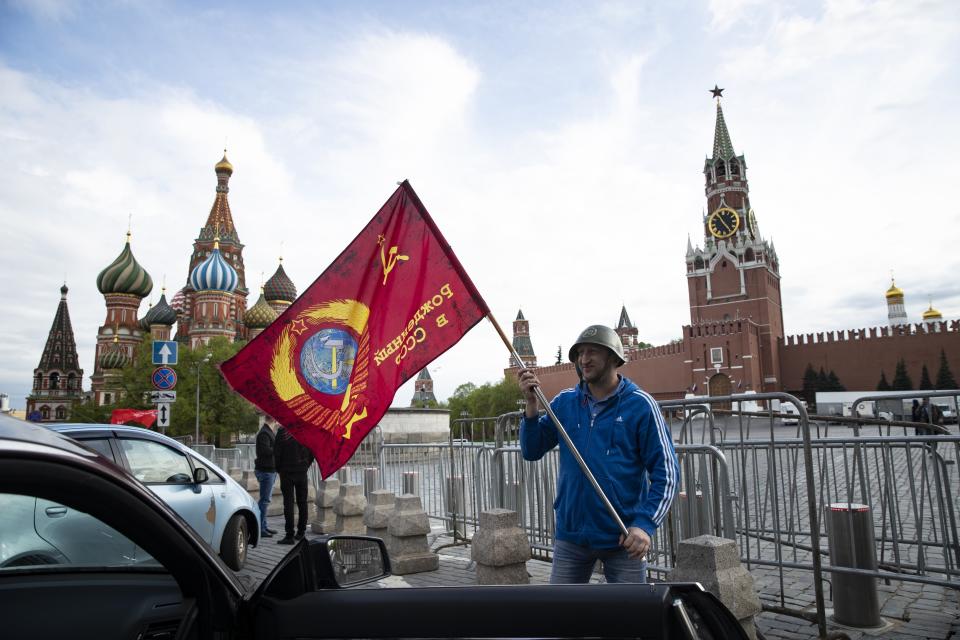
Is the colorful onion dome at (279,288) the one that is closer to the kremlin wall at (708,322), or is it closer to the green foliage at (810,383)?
the kremlin wall at (708,322)

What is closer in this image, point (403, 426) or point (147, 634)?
point (147, 634)

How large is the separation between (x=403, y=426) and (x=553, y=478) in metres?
19.7

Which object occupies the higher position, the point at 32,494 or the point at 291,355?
the point at 291,355

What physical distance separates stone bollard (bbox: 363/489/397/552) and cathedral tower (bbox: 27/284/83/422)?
3648 inches

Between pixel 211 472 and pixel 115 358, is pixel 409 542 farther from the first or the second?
pixel 115 358

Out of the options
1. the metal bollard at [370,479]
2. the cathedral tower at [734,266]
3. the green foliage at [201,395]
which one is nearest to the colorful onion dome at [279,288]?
the green foliage at [201,395]

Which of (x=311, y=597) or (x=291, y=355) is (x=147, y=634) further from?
(x=291, y=355)

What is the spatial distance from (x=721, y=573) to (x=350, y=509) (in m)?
6.75

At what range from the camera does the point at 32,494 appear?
137cm

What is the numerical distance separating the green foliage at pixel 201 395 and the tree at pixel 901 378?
190ft

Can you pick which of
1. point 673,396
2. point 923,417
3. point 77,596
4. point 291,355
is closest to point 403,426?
point 923,417

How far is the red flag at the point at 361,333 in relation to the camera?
3.93 m

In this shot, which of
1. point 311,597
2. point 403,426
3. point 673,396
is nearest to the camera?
point 311,597

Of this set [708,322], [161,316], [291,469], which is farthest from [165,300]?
[291,469]
